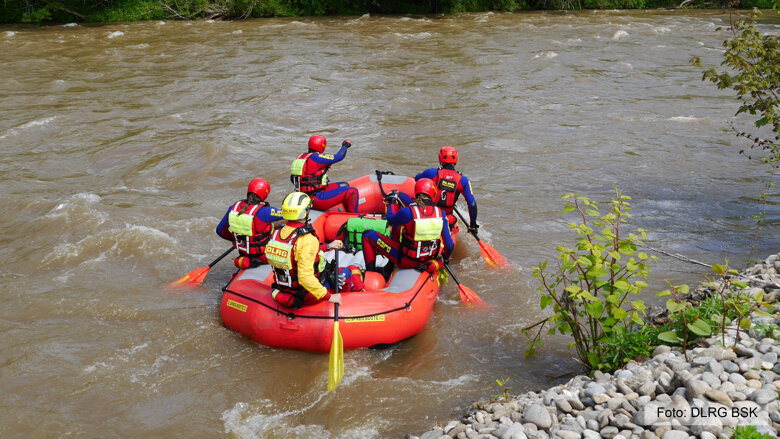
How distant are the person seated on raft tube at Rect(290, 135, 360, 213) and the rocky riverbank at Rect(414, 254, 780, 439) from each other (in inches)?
153

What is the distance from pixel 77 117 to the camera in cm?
1280

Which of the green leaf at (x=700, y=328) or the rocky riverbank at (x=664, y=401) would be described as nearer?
the rocky riverbank at (x=664, y=401)

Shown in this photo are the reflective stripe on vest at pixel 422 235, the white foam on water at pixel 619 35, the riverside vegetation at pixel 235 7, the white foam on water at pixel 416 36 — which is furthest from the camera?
the riverside vegetation at pixel 235 7

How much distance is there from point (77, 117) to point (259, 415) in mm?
10344

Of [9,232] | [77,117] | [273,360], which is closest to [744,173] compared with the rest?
[273,360]

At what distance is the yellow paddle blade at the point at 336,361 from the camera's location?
493 centimetres

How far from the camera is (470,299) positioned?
21.3 ft

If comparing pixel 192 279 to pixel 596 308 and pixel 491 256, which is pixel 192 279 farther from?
pixel 596 308

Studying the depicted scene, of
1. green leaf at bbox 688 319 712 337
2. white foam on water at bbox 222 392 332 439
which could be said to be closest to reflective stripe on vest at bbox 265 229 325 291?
white foam on water at bbox 222 392 332 439

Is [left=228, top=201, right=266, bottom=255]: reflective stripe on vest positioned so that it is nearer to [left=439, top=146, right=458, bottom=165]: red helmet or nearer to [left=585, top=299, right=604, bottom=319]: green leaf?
[left=439, top=146, right=458, bottom=165]: red helmet

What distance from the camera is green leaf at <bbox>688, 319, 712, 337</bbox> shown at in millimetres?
3920

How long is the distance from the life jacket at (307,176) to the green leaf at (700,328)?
4.77 metres

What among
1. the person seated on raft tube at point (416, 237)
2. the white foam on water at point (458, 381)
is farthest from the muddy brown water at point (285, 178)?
the person seated on raft tube at point (416, 237)

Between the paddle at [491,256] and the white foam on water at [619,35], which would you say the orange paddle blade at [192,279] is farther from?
the white foam on water at [619,35]
